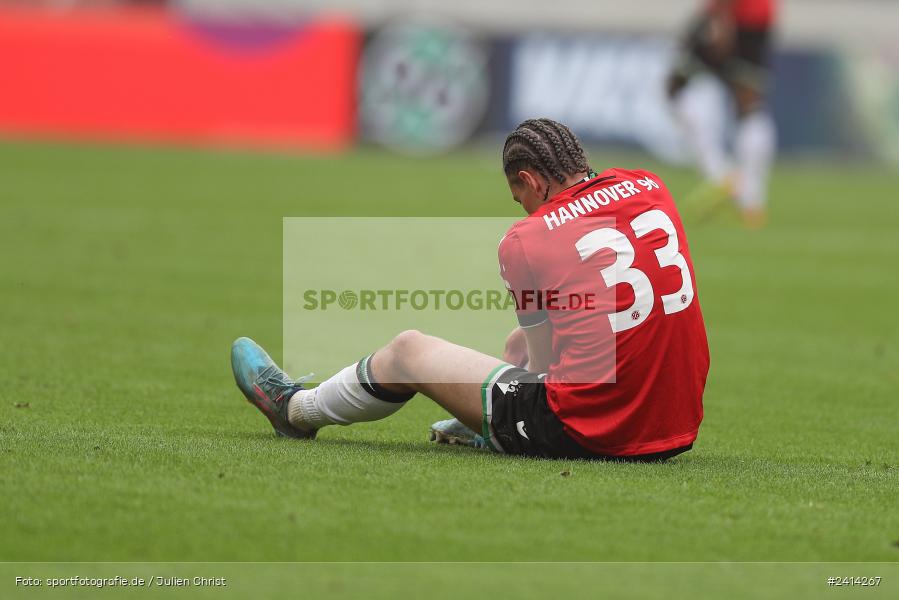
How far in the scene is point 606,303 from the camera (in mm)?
5266

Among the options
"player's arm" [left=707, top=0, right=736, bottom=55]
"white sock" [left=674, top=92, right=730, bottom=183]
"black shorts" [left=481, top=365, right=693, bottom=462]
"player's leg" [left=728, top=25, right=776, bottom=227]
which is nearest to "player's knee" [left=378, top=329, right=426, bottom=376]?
"black shorts" [left=481, top=365, right=693, bottom=462]

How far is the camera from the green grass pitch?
14.4 feet

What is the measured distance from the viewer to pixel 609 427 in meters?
5.35

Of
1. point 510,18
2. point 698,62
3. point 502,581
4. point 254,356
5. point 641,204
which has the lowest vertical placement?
point 502,581

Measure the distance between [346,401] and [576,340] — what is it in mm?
899

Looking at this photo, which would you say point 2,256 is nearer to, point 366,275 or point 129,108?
point 366,275

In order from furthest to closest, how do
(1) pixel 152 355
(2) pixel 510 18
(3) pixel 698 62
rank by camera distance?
(2) pixel 510 18 → (3) pixel 698 62 → (1) pixel 152 355

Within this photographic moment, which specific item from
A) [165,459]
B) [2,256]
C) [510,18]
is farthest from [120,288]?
[510,18]

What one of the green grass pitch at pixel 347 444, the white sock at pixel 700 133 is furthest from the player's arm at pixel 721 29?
the green grass pitch at pixel 347 444

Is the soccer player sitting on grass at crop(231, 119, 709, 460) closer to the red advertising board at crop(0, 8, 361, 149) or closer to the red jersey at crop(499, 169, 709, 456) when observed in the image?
the red jersey at crop(499, 169, 709, 456)

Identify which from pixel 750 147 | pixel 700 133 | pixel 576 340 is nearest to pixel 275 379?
pixel 576 340

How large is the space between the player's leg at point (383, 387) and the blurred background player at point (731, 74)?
1165 centimetres

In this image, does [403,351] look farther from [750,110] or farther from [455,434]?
[750,110]

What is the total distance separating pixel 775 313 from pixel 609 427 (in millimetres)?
5836
